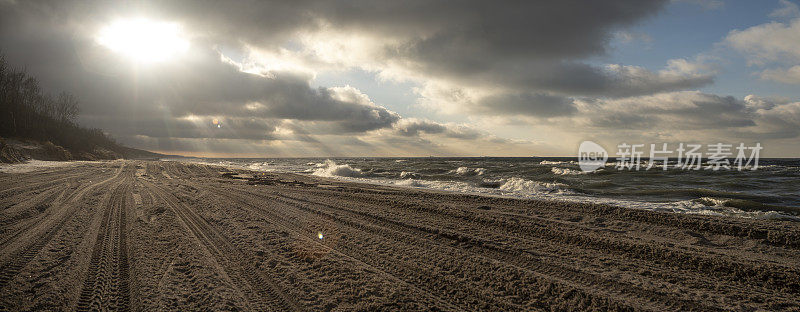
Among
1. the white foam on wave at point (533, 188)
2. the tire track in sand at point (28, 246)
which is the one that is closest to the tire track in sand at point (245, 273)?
the tire track in sand at point (28, 246)

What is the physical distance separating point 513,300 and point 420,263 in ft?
4.46

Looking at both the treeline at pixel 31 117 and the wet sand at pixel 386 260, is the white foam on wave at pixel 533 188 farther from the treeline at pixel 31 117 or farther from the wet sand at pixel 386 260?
the treeline at pixel 31 117

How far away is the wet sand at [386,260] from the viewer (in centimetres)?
321

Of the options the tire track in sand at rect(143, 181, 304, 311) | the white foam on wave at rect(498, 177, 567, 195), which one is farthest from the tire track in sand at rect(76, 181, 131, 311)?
the white foam on wave at rect(498, 177, 567, 195)

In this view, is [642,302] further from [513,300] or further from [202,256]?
[202,256]

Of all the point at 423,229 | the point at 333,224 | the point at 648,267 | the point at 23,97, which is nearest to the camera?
the point at 648,267

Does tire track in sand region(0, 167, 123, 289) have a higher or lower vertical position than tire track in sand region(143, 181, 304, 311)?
higher

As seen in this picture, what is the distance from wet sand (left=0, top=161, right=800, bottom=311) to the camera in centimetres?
321

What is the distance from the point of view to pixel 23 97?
45.0 meters

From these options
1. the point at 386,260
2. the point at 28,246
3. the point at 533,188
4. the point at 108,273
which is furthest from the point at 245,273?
the point at 533,188

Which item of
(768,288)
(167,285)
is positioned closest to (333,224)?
(167,285)

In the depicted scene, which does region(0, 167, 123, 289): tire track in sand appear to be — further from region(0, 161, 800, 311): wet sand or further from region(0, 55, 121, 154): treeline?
region(0, 55, 121, 154): treeline

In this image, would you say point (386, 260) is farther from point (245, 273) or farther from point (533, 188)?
point (533, 188)

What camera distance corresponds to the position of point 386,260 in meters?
4.38
